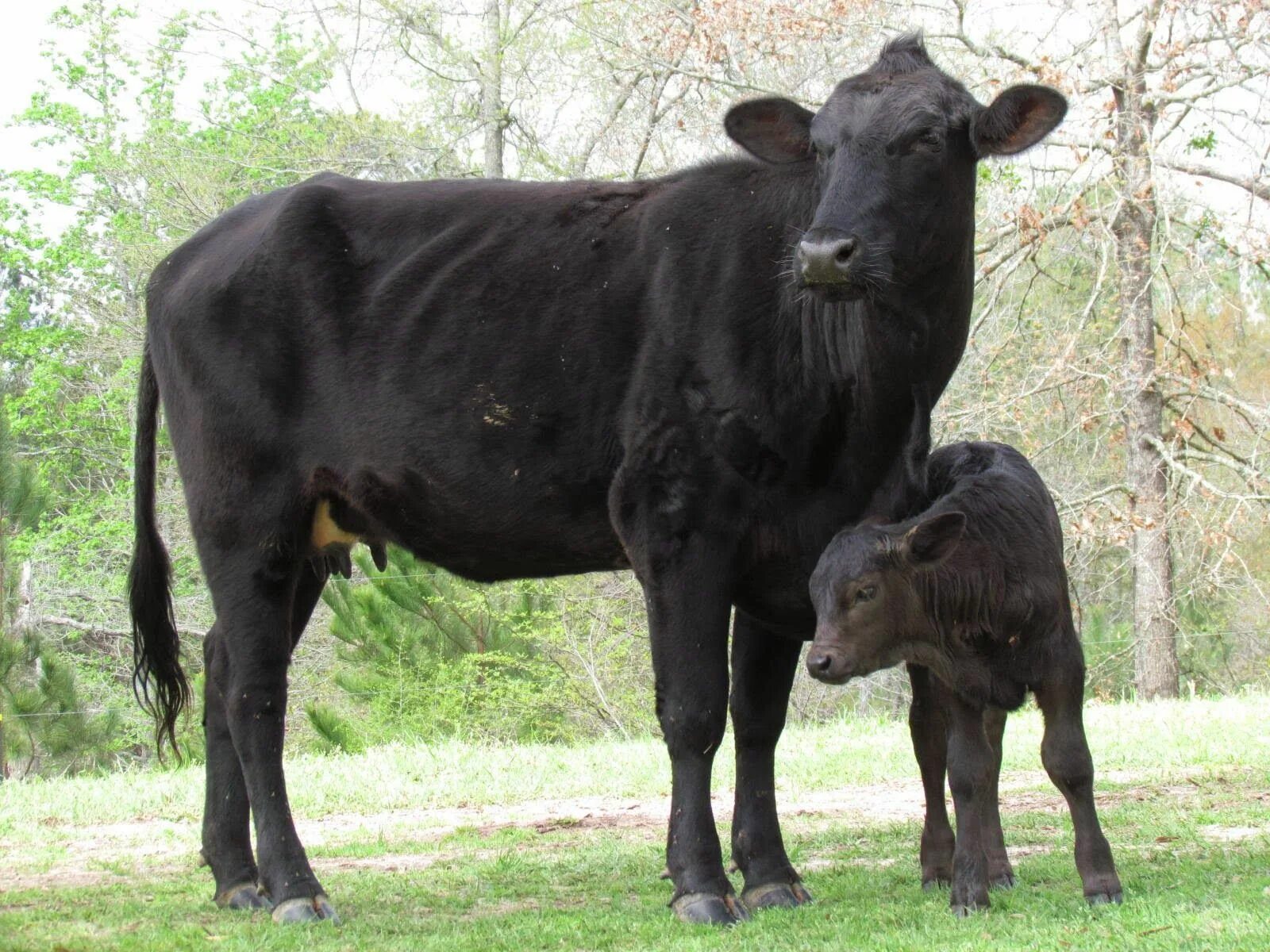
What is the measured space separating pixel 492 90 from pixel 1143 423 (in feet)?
43.9

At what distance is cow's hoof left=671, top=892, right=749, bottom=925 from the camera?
543 cm

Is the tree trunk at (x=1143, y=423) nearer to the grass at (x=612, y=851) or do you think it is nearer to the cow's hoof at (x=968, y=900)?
the grass at (x=612, y=851)

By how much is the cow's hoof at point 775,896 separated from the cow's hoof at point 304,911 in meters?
1.63

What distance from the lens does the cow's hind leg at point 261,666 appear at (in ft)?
20.4

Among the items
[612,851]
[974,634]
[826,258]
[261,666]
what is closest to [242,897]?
[261,666]

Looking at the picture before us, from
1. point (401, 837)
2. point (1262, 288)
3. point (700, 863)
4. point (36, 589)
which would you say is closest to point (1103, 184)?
point (1262, 288)

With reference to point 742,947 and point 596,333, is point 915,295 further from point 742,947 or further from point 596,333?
point 742,947

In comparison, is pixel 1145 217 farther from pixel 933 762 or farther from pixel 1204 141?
pixel 933 762

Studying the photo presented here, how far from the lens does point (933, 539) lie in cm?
541

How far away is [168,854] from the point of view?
25.5 feet

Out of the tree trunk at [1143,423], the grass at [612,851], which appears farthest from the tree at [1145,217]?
the grass at [612,851]

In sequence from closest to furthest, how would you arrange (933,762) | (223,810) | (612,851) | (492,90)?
1. (933,762)
2. (223,810)
3. (612,851)
4. (492,90)

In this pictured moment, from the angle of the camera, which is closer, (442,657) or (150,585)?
(150,585)

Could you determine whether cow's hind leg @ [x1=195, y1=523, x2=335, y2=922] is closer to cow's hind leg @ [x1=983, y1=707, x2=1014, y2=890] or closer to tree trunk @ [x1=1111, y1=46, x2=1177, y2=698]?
cow's hind leg @ [x1=983, y1=707, x2=1014, y2=890]
